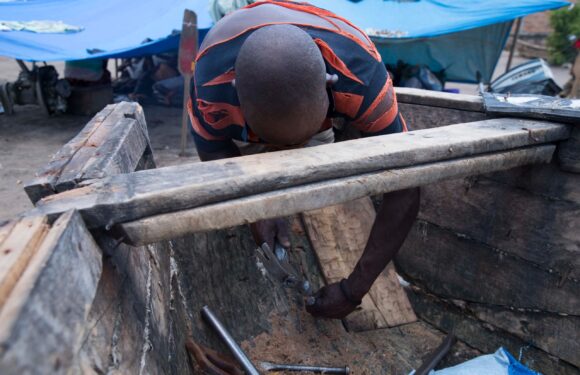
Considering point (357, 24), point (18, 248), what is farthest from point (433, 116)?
point (357, 24)

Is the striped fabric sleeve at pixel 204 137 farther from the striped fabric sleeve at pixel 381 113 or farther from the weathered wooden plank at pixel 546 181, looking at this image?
the weathered wooden plank at pixel 546 181

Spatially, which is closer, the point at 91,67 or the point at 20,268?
the point at 20,268

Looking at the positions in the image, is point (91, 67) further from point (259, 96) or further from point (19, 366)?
point (19, 366)

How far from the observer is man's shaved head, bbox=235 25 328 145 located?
3.74 ft

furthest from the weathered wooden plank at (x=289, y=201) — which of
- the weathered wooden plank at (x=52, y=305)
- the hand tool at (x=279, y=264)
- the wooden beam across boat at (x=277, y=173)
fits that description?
the hand tool at (x=279, y=264)

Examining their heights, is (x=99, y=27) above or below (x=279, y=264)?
above

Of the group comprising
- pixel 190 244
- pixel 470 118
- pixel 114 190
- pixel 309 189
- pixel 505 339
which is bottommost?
pixel 505 339

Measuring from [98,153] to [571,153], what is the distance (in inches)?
59.7

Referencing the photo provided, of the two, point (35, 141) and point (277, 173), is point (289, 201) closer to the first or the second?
point (277, 173)

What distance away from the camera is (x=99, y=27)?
5.90 metres

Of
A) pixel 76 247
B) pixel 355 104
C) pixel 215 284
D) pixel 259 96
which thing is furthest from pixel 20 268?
pixel 215 284

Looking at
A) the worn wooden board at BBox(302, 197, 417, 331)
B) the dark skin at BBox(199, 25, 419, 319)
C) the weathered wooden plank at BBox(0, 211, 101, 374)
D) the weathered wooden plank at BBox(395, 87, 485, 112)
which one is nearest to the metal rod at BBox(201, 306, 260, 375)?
the worn wooden board at BBox(302, 197, 417, 331)

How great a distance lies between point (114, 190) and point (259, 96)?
0.47m

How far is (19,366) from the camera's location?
516 mm
